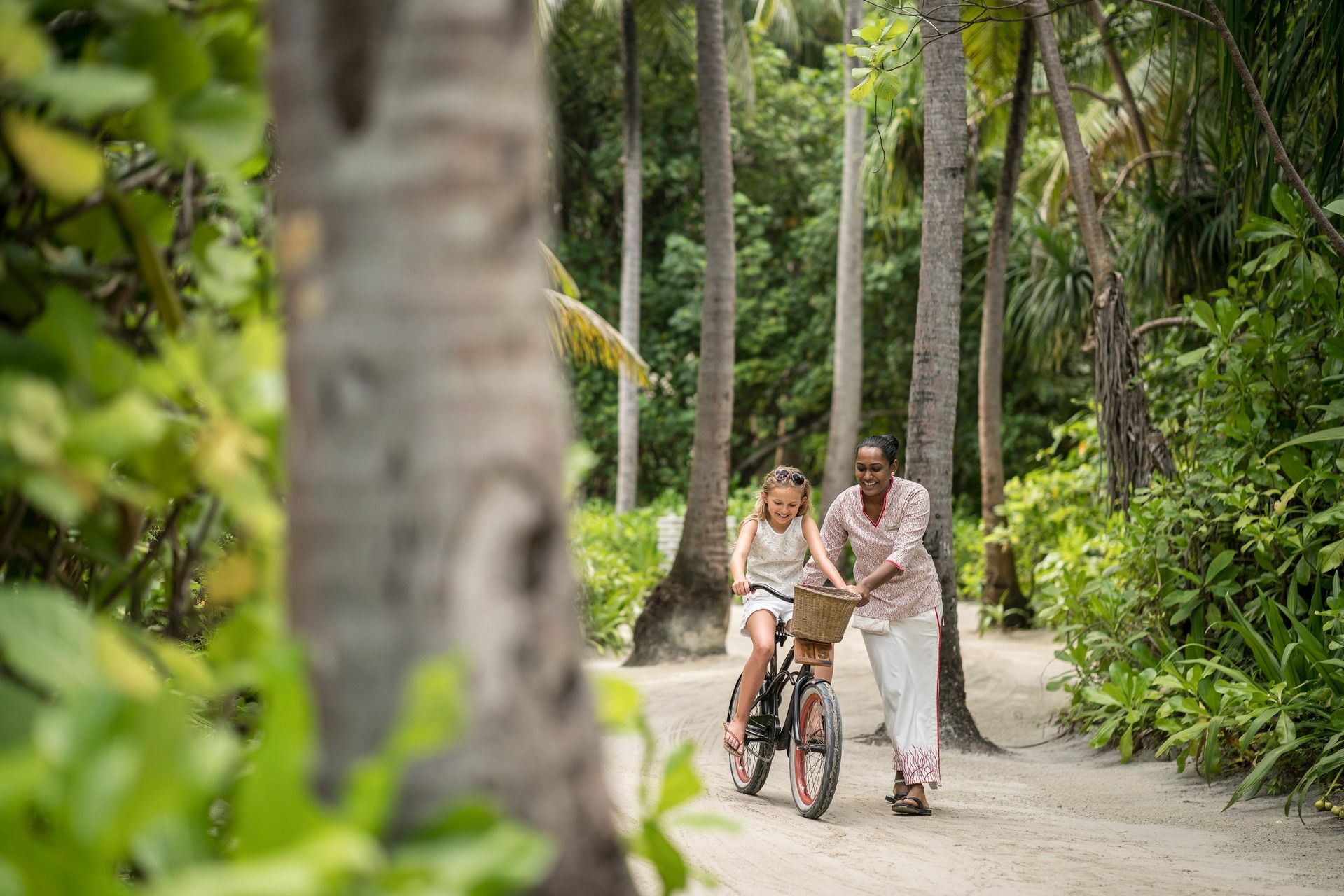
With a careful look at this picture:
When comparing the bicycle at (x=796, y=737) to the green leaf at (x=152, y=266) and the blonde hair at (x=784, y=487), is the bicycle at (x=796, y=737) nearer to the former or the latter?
the blonde hair at (x=784, y=487)

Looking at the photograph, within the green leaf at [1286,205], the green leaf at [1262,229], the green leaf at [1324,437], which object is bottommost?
the green leaf at [1324,437]

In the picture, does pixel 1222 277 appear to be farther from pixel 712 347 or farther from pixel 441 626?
pixel 441 626

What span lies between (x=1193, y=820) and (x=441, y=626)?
521 centimetres

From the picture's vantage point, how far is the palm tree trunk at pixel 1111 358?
741cm

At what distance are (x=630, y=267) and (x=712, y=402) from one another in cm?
657

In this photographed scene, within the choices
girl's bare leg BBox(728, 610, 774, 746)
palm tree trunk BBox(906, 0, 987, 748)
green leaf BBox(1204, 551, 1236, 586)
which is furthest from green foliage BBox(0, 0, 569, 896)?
palm tree trunk BBox(906, 0, 987, 748)

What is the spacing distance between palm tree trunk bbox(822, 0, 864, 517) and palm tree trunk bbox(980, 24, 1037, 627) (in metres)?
3.12

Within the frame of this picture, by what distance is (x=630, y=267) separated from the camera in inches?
677

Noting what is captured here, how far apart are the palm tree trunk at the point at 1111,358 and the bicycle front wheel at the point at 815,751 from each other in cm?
310

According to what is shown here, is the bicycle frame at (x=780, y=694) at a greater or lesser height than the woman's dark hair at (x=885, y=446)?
lesser

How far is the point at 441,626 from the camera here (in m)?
1.10

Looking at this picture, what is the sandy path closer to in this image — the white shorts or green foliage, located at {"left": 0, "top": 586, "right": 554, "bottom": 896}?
the white shorts

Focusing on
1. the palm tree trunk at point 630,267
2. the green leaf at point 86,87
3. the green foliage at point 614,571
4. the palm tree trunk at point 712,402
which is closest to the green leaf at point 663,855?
the green leaf at point 86,87


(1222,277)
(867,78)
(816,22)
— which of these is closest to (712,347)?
(1222,277)
